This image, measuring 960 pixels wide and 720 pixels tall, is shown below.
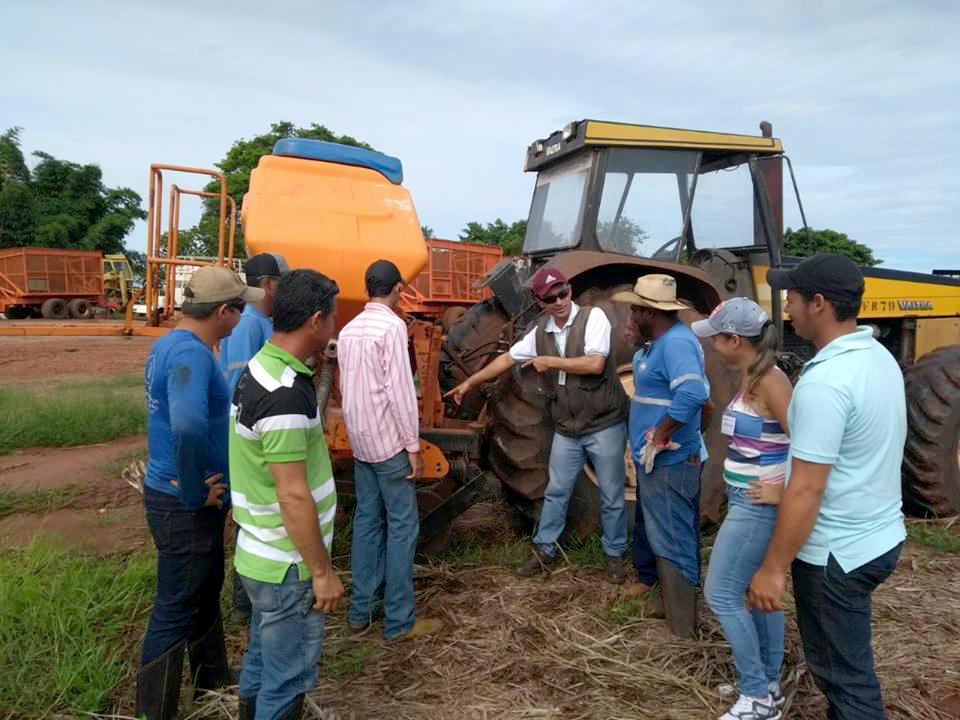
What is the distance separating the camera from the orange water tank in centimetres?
330

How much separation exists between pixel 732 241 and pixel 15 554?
474cm

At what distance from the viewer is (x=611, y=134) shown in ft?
13.8

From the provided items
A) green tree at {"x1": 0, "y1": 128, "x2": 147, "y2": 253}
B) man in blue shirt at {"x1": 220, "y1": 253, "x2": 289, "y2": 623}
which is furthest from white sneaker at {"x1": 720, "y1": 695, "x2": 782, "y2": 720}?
green tree at {"x1": 0, "y1": 128, "x2": 147, "y2": 253}

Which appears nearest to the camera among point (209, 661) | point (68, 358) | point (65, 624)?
point (209, 661)

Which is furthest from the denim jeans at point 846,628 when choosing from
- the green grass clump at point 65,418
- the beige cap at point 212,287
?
the green grass clump at point 65,418

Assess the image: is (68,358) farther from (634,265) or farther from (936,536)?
(936,536)

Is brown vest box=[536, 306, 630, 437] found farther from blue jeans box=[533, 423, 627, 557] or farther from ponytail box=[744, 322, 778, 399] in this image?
ponytail box=[744, 322, 778, 399]

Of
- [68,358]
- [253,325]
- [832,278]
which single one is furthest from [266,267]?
[68,358]

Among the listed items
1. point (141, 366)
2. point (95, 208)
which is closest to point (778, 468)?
point (141, 366)

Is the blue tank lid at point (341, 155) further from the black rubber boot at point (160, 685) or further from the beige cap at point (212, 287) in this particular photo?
the black rubber boot at point (160, 685)

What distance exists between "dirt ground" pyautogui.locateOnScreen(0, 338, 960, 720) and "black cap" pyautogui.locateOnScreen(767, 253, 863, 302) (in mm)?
1560

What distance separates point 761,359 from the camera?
7.86ft

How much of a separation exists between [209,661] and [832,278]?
259 cm

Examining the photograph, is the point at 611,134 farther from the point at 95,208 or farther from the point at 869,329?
the point at 95,208
